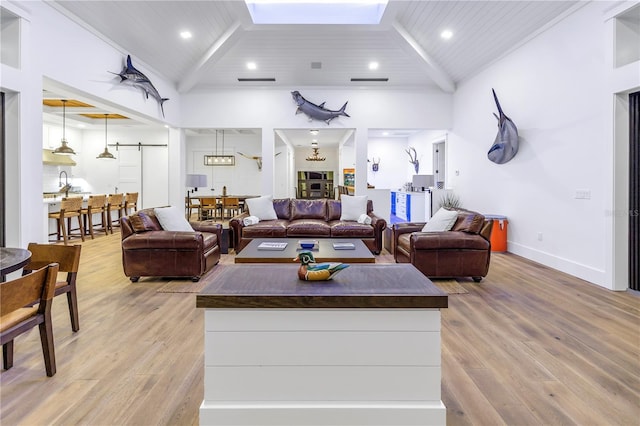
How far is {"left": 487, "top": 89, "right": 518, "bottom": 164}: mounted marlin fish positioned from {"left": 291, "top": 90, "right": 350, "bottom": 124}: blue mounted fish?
3.32m

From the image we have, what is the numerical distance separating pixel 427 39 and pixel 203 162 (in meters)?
8.53

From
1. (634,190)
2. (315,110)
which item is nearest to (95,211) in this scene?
(315,110)

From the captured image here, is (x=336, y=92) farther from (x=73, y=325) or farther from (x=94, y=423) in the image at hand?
(x=94, y=423)

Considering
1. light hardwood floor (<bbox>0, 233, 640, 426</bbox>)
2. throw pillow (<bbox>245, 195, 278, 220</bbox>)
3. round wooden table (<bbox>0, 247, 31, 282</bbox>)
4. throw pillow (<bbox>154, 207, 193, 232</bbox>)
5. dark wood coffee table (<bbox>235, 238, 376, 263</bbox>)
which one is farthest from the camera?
throw pillow (<bbox>245, 195, 278, 220</bbox>)

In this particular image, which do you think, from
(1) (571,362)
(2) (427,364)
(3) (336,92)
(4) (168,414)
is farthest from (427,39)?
(4) (168,414)

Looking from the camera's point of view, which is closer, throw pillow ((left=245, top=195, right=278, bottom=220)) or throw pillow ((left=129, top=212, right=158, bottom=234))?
throw pillow ((left=129, top=212, right=158, bottom=234))

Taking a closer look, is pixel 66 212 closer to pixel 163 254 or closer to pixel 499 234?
pixel 163 254

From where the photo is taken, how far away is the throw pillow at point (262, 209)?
5930 millimetres

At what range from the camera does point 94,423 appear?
1621mm

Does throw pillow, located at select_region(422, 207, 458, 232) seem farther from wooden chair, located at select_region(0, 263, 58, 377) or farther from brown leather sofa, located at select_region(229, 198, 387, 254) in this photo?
wooden chair, located at select_region(0, 263, 58, 377)

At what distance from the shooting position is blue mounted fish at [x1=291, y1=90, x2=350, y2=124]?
7707 millimetres

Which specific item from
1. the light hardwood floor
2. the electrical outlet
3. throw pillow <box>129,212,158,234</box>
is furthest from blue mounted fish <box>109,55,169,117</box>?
the electrical outlet

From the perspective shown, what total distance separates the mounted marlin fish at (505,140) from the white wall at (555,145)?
0.11 metres

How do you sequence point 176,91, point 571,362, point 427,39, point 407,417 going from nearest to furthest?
point 407,417 → point 571,362 → point 427,39 → point 176,91
